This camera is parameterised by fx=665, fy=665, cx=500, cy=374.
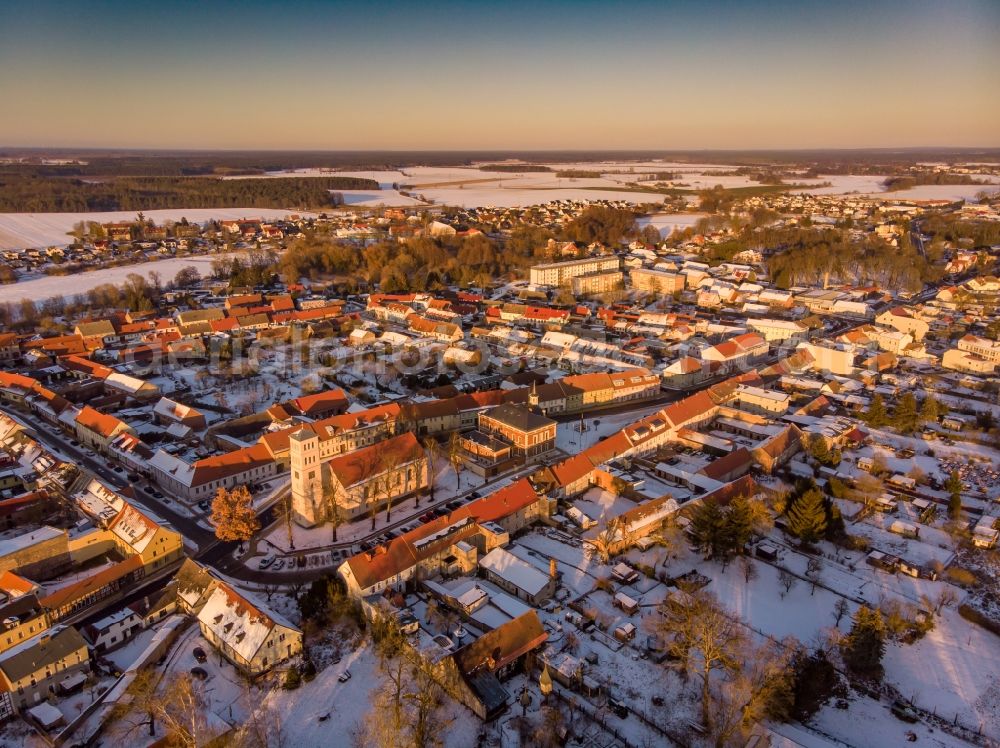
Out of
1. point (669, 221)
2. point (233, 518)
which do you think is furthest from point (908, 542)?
point (669, 221)

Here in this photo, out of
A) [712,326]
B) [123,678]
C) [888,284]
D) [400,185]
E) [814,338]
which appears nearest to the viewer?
[123,678]

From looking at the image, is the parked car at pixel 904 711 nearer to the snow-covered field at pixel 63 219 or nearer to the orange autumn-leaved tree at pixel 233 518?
the orange autumn-leaved tree at pixel 233 518

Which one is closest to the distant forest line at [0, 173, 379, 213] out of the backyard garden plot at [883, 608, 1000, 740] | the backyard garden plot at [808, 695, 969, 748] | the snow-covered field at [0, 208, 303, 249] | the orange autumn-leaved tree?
the snow-covered field at [0, 208, 303, 249]

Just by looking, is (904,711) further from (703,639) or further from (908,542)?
(908,542)

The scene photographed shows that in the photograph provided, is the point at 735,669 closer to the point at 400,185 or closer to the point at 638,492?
the point at 638,492

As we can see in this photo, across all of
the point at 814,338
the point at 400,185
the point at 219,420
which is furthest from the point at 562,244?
the point at 400,185

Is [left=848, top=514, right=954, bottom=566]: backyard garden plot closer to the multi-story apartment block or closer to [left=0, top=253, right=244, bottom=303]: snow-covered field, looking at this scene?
the multi-story apartment block
